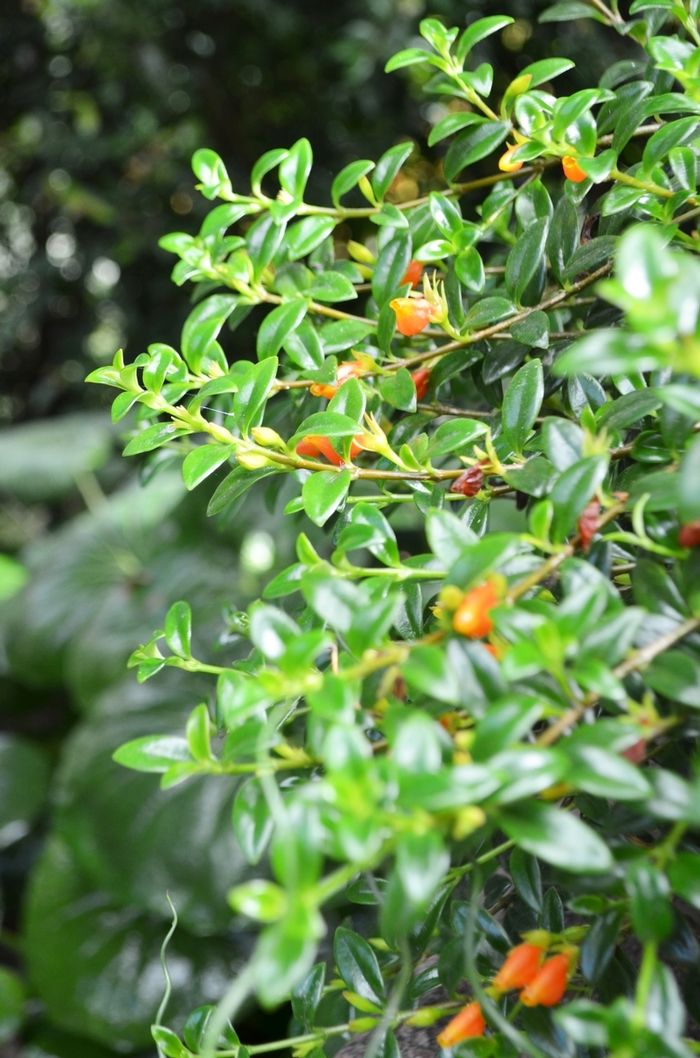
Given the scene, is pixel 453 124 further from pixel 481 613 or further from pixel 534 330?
pixel 481 613

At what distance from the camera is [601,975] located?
334 mm

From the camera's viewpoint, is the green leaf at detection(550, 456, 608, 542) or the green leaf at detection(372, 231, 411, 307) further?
the green leaf at detection(372, 231, 411, 307)

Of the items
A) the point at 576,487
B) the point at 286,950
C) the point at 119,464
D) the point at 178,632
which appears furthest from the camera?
the point at 119,464

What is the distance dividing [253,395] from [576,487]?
17cm

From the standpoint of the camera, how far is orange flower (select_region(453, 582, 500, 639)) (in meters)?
0.29

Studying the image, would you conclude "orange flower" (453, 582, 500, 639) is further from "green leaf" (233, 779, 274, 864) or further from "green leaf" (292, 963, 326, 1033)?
"green leaf" (292, 963, 326, 1033)

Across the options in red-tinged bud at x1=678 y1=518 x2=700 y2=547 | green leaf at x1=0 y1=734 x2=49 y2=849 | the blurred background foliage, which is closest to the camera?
red-tinged bud at x1=678 y1=518 x2=700 y2=547

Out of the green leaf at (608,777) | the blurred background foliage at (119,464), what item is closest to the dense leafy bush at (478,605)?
the green leaf at (608,777)

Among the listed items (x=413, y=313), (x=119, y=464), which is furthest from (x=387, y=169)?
(x=119, y=464)

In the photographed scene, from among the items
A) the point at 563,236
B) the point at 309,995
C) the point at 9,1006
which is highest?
the point at 563,236

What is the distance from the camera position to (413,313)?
46 centimetres

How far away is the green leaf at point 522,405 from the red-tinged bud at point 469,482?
0.07 feet

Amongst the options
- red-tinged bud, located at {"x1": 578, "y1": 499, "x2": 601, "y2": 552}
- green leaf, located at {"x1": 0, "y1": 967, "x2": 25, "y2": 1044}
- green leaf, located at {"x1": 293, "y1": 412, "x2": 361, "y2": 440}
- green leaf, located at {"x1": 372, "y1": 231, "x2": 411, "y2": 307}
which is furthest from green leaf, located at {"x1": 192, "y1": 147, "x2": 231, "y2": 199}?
green leaf, located at {"x1": 0, "y1": 967, "x2": 25, "y2": 1044}

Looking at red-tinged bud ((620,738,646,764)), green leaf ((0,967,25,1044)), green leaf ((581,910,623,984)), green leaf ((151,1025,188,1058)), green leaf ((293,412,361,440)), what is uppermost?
green leaf ((293,412,361,440))
